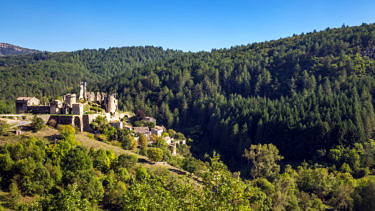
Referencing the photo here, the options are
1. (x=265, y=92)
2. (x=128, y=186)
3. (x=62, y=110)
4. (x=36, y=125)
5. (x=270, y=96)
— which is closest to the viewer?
(x=128, y=186)

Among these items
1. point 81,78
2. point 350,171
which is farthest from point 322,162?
point 81,78

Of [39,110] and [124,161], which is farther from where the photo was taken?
[39,110]

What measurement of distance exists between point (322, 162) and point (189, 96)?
206ft

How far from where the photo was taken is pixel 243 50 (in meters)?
155

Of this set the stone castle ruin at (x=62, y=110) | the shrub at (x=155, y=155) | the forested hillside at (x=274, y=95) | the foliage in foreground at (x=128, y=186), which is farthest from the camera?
the forested hillside at (x=274, y=95)

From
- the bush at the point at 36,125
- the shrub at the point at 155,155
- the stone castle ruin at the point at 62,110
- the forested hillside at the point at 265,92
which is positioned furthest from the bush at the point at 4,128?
the forested hillside at the point at 265,92

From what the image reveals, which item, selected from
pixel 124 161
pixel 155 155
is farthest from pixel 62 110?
pixel 155 155

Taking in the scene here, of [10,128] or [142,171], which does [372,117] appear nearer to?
[142,171]

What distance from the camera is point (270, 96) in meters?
100

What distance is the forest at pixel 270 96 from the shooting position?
59.2 metres

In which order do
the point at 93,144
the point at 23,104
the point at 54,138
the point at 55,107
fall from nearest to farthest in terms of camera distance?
the point at 54,138 < the point at 93,144 < the point at 55,107 < the point at 23,104

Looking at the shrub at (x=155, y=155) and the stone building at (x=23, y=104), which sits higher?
the stone building at (x=23, y=104)

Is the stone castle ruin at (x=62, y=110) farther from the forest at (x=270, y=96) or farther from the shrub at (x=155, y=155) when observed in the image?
the shrub at (x=155, y=155)

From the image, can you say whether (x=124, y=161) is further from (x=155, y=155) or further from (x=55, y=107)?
(x=55, y=107)
